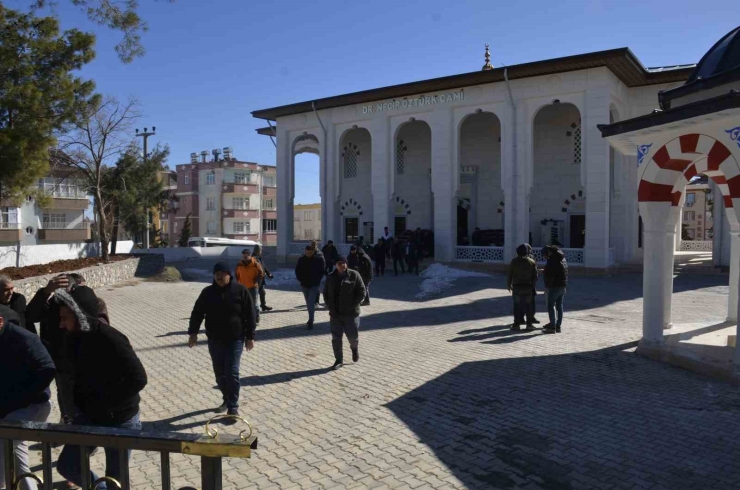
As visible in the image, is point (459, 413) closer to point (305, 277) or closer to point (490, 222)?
point (305, 277)

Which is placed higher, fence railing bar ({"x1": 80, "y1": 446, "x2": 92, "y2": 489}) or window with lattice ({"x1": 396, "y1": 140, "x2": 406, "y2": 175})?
window with lattice ({"x1": 396, "y1": 140, "x2": 406, "y2": 175})

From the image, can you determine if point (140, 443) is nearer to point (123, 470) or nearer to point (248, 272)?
point (123, 470)

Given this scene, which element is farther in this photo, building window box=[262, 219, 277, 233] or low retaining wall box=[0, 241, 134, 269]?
building window box=[262, 219, 277, 233]

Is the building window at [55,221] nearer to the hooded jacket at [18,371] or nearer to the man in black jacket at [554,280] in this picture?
the man in black jacket at [554,280]

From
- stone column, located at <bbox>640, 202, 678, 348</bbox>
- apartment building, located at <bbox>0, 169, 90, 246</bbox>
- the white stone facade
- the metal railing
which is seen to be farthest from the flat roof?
apartment building, located at <bbox>0, 169, 90, 246</bbox>

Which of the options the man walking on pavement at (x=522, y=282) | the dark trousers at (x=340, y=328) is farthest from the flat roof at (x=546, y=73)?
the dark trousers at (x=340, y=328)

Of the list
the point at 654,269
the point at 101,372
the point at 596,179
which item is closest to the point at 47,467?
the point at 101,372

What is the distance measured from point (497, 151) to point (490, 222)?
3141mm

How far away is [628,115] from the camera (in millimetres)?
20734

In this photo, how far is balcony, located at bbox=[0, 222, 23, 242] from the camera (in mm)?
34594

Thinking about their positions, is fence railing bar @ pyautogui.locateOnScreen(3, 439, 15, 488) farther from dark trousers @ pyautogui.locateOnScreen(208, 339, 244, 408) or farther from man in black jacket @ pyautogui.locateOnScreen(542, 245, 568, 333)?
man in black jacket @ pyautogui.locateOnScreen(542, 245, 568, 333)

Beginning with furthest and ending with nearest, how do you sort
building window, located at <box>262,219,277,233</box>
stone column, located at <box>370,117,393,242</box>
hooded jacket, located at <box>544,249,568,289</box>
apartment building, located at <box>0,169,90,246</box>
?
building window, located at <box>262,219,277,233</box>
apartment building, located at <box>0,169,90,246</box>
stone column, located at <box>370,117,393,242</box>
hooded jacket, located at <box>544,249,568,289</box>

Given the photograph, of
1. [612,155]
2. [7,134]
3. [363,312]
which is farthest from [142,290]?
[612,155]

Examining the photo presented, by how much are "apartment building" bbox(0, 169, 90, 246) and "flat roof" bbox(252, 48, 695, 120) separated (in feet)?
68.4
